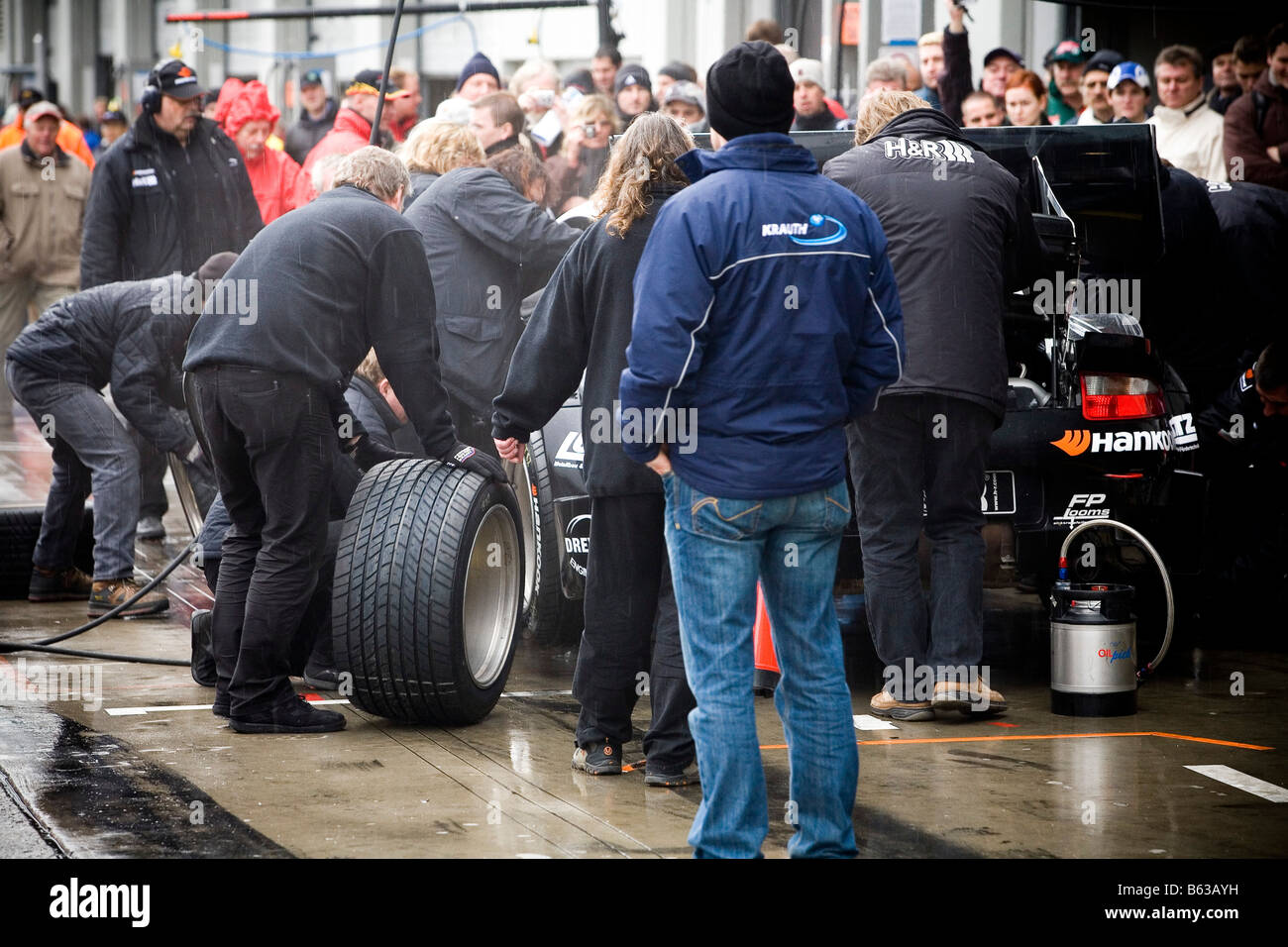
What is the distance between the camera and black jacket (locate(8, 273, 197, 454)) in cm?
802

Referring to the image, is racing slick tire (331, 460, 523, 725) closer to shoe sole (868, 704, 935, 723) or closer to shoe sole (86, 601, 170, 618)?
shoe sole (868, 704, 935, 723)

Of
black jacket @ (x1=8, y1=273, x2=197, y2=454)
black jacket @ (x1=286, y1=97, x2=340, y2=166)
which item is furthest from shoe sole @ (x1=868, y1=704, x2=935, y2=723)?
black jacket @ (x1=286, y1=97, x2=340, y2=166)

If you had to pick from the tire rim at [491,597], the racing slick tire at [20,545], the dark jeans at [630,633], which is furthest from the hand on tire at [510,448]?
the racing slick tire at [20,545]

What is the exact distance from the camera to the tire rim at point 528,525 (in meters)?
7.16

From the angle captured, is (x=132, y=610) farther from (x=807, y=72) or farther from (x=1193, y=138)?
(x=1193, y=138)

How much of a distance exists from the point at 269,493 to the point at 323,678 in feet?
3.55

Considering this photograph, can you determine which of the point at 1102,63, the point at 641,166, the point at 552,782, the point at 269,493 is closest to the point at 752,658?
the point at 552,782

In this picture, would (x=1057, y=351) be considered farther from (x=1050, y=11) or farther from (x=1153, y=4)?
(x=1050, y=11)

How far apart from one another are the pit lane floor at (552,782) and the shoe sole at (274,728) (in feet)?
0.17

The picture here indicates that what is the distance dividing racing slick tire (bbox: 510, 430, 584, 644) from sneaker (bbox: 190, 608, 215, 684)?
1.20 meters

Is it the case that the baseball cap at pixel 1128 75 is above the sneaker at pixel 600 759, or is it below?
above

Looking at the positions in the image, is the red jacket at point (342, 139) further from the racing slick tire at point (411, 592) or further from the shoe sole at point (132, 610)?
the racing slick tire at point (411, 592)
